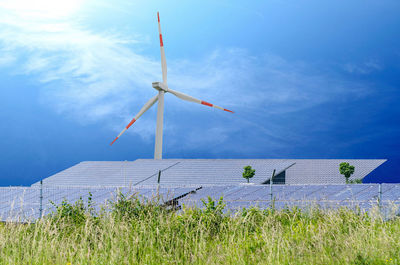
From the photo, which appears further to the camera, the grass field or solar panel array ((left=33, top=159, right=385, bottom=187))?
solar panel array ((left=33, top=159, right=385, bottom=187))

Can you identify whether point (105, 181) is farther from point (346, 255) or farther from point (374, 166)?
point (346, 255)

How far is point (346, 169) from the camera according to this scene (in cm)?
3538

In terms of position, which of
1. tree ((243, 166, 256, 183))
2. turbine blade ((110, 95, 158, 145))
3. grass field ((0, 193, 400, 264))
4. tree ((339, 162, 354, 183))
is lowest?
grass field ((0, 193, 400, 264))

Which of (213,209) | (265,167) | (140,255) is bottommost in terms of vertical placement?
(140,255)

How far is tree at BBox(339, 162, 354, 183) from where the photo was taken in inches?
1385

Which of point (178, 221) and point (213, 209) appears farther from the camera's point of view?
point (213, 209)

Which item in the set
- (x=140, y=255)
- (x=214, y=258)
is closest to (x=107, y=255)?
(x=140, y=255)

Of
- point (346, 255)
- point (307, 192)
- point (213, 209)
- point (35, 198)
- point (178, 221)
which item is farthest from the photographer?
point (35, 198)

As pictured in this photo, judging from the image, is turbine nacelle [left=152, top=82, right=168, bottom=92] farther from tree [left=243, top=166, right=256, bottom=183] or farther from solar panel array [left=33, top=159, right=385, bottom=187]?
tree [left=243, top=166, right=256, bottom=183]

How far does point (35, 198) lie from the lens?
19.4m

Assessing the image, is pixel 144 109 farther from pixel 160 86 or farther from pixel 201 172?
pixel 201 172

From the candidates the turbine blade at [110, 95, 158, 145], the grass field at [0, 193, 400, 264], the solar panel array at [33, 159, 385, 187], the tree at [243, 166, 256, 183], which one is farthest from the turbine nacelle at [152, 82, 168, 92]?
the grass field at [0, 193, 400, 264]

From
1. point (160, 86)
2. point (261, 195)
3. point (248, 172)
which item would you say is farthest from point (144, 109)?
point (261, 195)

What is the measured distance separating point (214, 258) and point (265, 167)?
86.3ft
